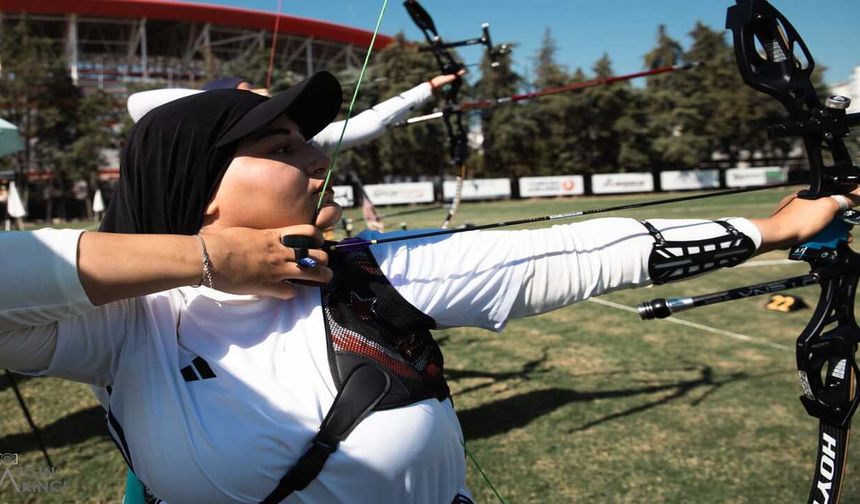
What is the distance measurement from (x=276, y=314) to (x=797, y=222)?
1221mm

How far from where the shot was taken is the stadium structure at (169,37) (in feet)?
125

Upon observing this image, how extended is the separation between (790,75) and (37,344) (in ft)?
6.18

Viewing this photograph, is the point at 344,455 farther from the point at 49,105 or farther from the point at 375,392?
the point at 49,105

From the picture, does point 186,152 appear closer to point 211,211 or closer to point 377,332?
point 211,211

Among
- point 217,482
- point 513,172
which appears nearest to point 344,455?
point 217,482

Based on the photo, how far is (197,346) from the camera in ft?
3.77

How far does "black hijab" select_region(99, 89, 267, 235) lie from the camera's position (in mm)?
1131

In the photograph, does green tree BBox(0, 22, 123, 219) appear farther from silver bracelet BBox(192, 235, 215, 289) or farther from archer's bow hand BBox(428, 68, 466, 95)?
silver bracelet BBox(192, 235, 215, 289)

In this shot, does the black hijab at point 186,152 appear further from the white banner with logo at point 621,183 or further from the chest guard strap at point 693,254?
the white banner with logo at point 621,183

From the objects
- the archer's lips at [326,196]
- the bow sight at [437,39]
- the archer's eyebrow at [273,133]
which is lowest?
the archer's lips at [326,196]
